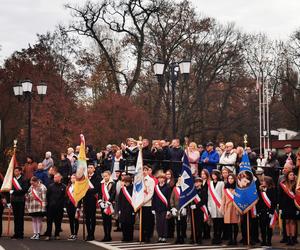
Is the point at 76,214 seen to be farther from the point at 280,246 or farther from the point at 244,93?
the point at 244,93

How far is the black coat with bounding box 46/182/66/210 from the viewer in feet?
58.1

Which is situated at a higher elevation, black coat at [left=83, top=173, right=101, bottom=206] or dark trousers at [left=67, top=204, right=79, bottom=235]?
black coat at [left=83, top=173, right=101, bottom=206]

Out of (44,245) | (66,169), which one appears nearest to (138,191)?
(44,245)

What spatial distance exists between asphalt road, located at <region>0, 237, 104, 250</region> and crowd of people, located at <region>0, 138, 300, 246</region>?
656mm

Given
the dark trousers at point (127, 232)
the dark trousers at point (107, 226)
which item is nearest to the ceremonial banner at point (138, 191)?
the dark trousers at point (127, 232)

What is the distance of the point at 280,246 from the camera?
15336 millimetres

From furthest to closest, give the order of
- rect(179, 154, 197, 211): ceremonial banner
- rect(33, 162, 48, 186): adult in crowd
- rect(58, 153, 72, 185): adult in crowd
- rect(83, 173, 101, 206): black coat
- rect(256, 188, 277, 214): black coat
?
rect(58, 153, 72, 185): adult in crowd, rect(33, 162, 48, 186): adult in crowd, rect(83, 173, 101, 206): black coat, rect(179, 154, 197, 211): ceremonial banner, rect(256, 188, 277, 214): black coat

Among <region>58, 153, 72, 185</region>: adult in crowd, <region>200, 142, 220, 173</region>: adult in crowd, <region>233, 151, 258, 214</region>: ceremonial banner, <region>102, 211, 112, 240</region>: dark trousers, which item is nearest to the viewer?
<region>233, 151, 258, 214</region>: ceremonial banner

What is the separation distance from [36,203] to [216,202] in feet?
16.9

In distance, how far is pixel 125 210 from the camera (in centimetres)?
1688

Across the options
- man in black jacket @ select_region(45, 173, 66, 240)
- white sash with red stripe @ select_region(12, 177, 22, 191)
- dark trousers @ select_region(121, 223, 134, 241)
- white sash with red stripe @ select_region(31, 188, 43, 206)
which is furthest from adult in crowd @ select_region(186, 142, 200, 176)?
white sash with red stripe @ select_region(12, 177, 22, 191)

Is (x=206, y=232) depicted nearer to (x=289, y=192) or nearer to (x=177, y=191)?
(x=177, y=191)

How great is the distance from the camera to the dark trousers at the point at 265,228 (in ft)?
51.0

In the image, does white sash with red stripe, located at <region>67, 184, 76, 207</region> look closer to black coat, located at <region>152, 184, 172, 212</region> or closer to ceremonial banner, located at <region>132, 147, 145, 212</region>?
ceremonial banner, located at <region>132, 147, 145, 212</region>
